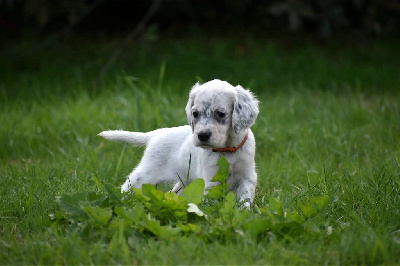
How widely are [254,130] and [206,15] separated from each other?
16.1 ft

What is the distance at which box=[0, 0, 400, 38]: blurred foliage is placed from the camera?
8586mm

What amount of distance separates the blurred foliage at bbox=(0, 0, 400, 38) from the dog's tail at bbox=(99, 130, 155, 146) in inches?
171

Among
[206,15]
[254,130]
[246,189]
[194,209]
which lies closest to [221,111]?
[246,189]

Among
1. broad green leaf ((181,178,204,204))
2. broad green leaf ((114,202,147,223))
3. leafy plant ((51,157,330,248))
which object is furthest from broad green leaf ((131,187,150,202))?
broad green leaf ((181,178,204,204))

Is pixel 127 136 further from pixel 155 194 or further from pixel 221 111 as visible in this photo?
pixel 155 194

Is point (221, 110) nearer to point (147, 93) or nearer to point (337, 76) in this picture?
point (147, 93)

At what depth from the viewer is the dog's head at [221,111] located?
389cm

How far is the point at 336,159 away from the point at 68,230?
272 cm

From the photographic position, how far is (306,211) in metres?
3.40

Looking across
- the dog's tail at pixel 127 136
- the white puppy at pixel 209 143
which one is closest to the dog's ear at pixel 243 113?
the white puppy at pixel 209 143

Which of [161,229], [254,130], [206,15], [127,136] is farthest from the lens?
[206,15]

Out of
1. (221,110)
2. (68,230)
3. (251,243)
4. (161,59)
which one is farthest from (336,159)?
(161,59)

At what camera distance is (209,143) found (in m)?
3.81

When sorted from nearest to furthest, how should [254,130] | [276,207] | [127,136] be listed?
[276,207] → [127,136] → [254,130]
